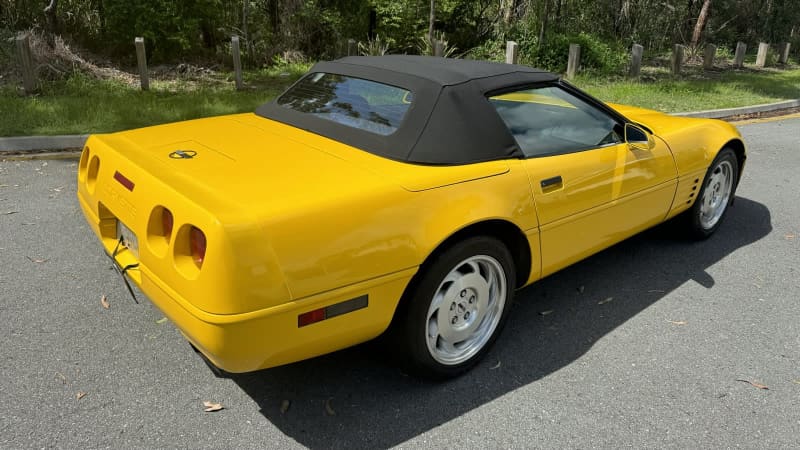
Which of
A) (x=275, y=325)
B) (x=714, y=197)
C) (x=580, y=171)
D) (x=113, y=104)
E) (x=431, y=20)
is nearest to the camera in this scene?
(x=275, y=325)

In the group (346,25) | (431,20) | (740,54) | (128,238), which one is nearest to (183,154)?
(128,238)

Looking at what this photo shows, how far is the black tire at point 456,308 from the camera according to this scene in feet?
8.86

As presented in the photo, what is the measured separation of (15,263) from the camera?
4.01 meters

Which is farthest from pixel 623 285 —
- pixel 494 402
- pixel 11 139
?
pixel 11 139

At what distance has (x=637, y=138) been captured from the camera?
3725 mm

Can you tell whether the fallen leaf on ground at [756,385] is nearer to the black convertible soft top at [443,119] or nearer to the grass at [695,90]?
the black convertible soft top at [443,119]

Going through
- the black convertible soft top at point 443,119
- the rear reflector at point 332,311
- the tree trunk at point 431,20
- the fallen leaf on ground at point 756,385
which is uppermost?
the tree trunk at point 431,20

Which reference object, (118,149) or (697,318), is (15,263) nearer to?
(118,149)

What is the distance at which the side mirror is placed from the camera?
3.69m

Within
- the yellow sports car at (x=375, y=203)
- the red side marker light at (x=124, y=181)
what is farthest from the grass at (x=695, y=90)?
the red side marker light at (x=124, y=181)

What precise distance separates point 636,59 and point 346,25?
628 centimetres

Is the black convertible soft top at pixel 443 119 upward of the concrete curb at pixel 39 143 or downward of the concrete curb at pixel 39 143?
upward

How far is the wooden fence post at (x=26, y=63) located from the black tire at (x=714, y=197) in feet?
27.8

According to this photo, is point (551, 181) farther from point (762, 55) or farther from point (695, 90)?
point (762, 55)
